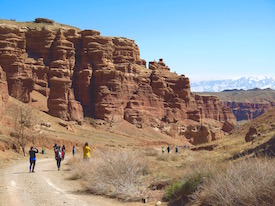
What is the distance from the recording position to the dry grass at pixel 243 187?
26.8 ft

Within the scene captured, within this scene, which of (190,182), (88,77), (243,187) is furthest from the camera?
(88,77)

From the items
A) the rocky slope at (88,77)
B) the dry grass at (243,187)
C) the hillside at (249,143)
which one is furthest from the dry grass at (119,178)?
the rocky slope at (88,77)

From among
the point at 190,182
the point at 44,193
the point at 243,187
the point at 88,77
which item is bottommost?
the point at 44,193

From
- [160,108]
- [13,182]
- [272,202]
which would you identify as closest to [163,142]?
[160,108]

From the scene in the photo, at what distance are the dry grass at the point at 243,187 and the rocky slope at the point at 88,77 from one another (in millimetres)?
65056

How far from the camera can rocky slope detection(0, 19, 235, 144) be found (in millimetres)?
74438

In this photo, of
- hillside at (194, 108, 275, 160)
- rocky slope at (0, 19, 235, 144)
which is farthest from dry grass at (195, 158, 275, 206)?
rocky slope at (0, 19, 235, 144)

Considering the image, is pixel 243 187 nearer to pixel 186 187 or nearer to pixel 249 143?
pixel 186 187

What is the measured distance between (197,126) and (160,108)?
1137cm

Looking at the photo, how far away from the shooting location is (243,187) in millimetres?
8633

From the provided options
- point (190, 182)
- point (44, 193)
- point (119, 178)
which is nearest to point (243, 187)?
point (190, 182)

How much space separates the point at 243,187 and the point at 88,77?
7367 centimetres

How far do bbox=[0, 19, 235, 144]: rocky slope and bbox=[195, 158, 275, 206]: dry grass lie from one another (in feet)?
213

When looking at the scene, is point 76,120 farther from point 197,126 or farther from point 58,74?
point 197,126
